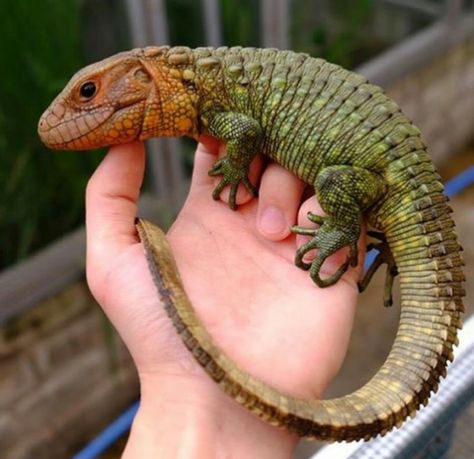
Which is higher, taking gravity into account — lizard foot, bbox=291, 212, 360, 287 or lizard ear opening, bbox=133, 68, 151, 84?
lizard ear opening, bbox=133, 68, 151, 84

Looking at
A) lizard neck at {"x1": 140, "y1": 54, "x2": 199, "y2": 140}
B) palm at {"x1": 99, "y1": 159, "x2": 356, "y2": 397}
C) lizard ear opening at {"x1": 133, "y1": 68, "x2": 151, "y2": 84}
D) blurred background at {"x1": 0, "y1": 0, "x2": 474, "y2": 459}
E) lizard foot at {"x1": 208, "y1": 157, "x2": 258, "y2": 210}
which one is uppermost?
lizard ear opening at {"x1": 133, "y1": 68, "x2": 151, "y2": 84}

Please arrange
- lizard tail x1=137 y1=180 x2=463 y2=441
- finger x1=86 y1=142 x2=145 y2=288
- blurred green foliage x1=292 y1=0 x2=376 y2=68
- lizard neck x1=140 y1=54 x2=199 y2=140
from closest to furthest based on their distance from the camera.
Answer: lizard tail x1=137 y1=180 x2=463 y2=441
finger x1=86 y1=142 x2=145 y2=288
lizard neck x1=140 y1=54 x2=199 y2=140
blurred green foliage x1=292 y1=0 x2=376 y2=68

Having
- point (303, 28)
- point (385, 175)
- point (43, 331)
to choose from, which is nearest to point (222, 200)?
point (385, 175)

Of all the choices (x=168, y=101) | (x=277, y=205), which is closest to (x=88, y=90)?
(x=168, y=101)

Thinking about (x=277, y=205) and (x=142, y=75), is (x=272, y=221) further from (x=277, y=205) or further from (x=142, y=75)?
(x=142, y=75)

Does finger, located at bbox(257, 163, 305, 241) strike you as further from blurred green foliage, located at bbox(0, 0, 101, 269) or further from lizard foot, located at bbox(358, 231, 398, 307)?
blurred green foliage, located at bbox(0, 0, 101, 269)

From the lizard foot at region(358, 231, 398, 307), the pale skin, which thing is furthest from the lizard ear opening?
the lizard foot at region(358, 231, 398, 307)
